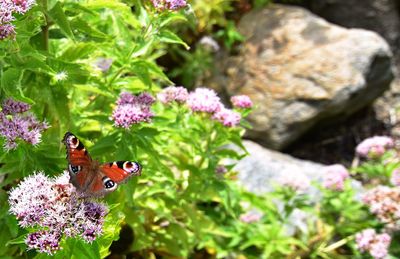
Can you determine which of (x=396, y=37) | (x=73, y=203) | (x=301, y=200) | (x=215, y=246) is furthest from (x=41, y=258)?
(x=396, y=37)

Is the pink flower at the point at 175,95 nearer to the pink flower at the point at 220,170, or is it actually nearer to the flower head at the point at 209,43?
the pink flower at the point at 220,170

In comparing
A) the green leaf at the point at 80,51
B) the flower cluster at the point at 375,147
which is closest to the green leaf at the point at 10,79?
the green leaf at the point at 80,51

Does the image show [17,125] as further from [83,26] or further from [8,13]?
[83,26]

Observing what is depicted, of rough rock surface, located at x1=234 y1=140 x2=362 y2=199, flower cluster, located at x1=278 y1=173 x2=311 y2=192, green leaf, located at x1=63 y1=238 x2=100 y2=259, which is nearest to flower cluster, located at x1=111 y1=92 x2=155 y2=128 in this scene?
green leaf, located at x1=63 y1=238 x2=100 y2=259

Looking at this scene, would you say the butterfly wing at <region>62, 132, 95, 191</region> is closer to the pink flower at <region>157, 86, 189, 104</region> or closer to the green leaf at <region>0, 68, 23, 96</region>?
the green leaf at <region>0, 68, 23, 96</region>

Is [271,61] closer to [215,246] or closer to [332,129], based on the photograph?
[332,129]

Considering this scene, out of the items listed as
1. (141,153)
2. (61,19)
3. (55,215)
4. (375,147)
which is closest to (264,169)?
(375,147)
